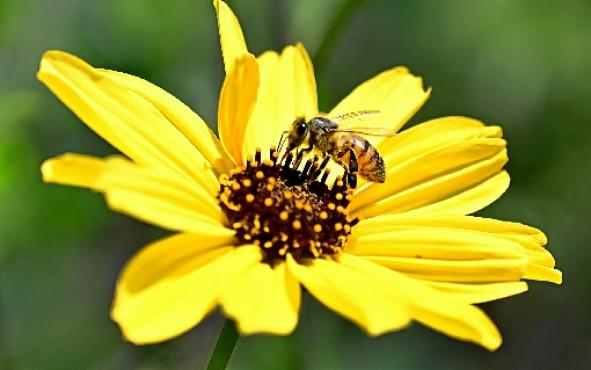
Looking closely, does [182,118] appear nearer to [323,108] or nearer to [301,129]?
[301,129]

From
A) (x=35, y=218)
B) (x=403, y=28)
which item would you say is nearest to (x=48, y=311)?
(x=35, y=218)

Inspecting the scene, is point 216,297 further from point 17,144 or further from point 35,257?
point 35,257

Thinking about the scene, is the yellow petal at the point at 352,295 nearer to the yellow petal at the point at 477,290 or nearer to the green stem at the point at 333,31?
the yellow petal at the point at 477,290

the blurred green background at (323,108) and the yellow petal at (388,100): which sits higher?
the yellow petal at (388,100)

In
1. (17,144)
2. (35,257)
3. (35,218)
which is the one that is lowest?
(35,257)

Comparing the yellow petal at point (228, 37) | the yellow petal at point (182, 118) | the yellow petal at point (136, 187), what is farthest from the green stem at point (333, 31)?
the yellow petal at point (136, 187)

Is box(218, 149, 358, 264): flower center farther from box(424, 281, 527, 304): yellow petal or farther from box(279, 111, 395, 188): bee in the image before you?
box(424, 281, 527, 304): yellow petal

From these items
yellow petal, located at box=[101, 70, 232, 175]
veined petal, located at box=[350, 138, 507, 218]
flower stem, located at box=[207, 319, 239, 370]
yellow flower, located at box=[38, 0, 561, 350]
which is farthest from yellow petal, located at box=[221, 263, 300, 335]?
veined petal, located at box=[350, 138, 507, 218]
